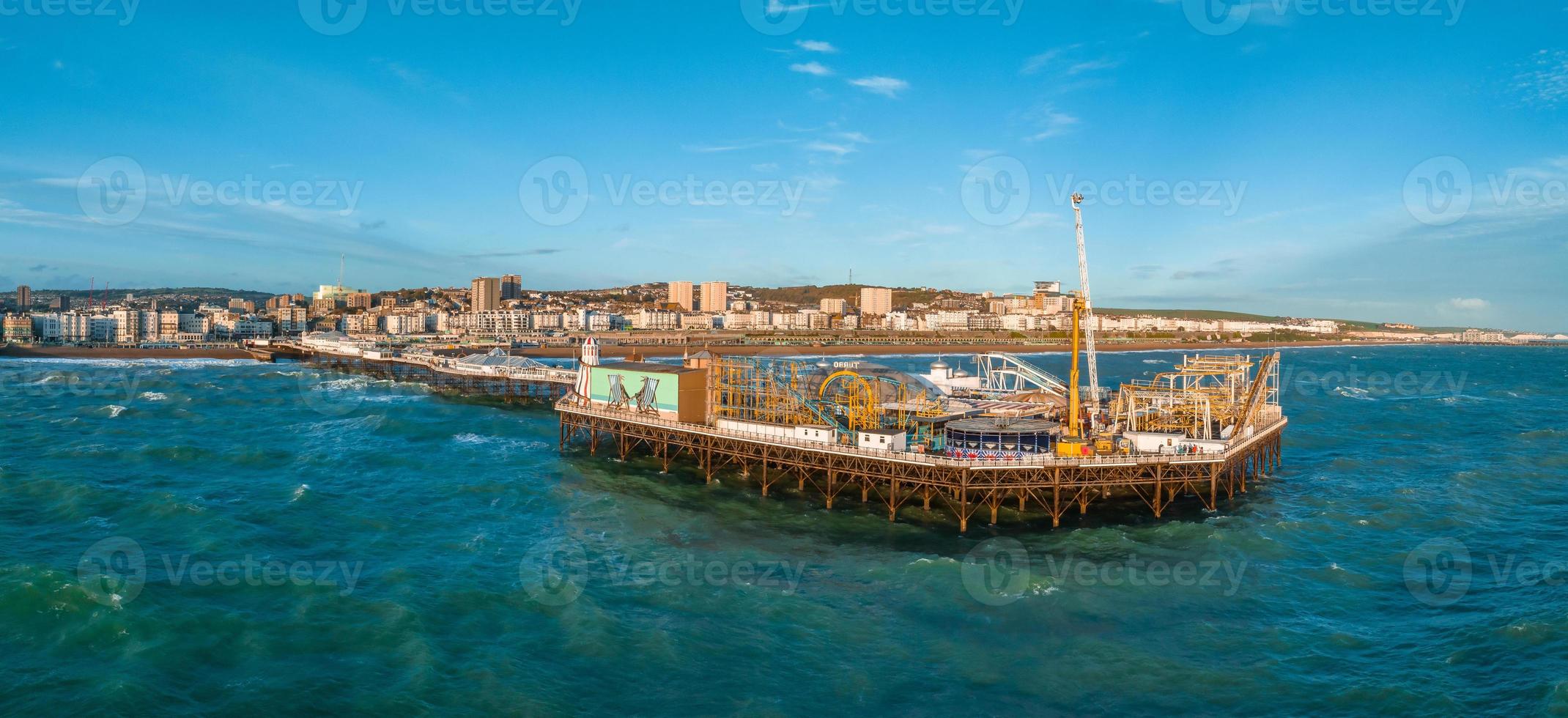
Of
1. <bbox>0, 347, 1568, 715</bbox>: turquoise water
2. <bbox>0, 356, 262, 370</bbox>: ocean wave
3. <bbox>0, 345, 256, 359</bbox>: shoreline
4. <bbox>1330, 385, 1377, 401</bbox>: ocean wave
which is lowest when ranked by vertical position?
<bbox>0, 347, 1568, 715</bbox>: turquoise water

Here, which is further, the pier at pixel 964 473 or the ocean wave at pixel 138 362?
the ocean wave at pixel 138 362

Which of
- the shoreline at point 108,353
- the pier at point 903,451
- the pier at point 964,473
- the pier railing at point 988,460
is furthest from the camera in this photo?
A: the shoreline at point 108,353

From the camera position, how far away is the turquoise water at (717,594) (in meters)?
21.2

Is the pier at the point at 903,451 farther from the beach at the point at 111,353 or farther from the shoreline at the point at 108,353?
the beach at the point at 111,353

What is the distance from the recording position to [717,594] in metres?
27.5

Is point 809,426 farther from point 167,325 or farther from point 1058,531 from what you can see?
point 167,325

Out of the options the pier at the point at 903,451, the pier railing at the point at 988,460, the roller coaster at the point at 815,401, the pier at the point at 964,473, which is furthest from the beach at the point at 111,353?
the pier railing at the point at 988,460

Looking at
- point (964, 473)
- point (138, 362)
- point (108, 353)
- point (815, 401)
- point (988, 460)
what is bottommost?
point (964, 473)

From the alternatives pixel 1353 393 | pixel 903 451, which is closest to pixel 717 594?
pixel 903 451

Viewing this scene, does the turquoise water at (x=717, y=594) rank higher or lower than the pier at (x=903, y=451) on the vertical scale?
lower

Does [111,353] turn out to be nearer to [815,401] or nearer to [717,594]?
[815,401]

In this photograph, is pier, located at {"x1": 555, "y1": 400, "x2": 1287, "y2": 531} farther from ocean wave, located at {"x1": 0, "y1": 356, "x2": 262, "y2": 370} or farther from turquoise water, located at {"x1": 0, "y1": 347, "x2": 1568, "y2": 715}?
ocean wave, located at {"x1": 0, "y1": 356, "x2": 262, "y2": 370}

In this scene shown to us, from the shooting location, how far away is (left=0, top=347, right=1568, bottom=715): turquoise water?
21.2 m

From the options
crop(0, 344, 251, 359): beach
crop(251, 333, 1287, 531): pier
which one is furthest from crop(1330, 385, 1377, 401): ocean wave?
crop(0, 344, 251, 359): beach
